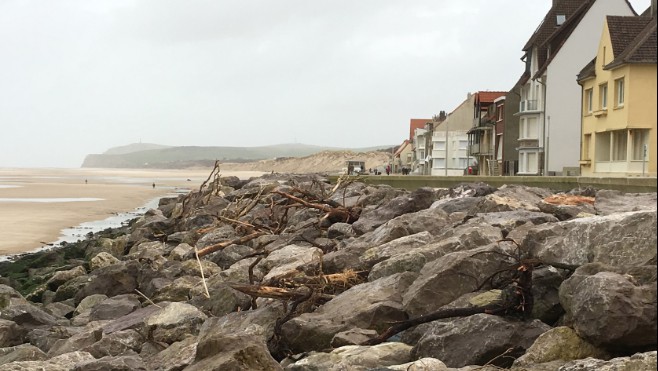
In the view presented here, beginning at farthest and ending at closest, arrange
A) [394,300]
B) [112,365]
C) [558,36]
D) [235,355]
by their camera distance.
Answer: [558,36] < [394,300] < [112,365] < [235,355]

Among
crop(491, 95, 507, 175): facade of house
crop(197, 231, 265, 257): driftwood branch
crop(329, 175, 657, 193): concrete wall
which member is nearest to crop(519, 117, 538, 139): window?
crop(491, 95, 507, 175): facade of house

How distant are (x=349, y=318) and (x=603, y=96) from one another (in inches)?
970

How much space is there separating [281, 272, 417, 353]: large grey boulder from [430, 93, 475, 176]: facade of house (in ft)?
219

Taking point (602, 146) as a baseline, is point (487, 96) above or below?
above

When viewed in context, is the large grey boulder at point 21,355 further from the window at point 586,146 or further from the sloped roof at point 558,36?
the sloped roof at point 558,36

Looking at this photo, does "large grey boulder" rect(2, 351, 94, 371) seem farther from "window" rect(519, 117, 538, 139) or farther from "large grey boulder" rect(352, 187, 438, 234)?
"window" rect(519, 117, 538, 139)

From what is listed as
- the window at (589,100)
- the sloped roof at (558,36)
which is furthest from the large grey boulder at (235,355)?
the sloped roof at (558,36)

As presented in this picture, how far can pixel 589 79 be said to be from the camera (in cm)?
2823

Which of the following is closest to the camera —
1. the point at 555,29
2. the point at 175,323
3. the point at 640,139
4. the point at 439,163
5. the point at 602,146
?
the point at 640,139

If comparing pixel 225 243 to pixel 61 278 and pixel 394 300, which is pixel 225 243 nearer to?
pixel 61 278

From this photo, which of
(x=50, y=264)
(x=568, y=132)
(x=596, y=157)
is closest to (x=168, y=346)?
(x=50, y=264)

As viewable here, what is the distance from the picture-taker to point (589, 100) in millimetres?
30891

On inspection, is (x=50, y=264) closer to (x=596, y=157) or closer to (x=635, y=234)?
(x=635, y=234)

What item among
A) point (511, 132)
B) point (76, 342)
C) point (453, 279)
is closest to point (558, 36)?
point (511, 132)
